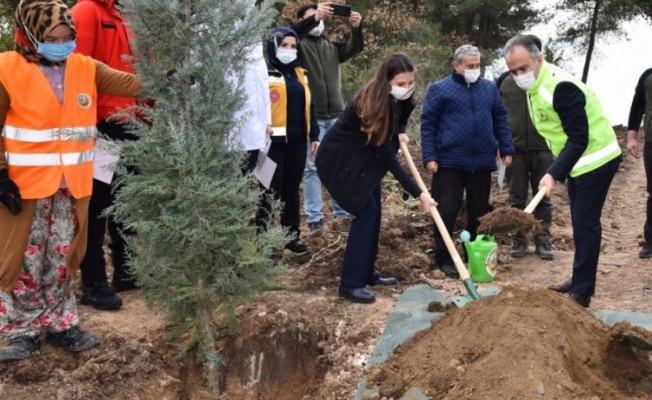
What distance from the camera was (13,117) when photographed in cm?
373

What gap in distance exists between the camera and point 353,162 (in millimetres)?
4934

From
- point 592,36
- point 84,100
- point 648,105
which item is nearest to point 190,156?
point 84,100

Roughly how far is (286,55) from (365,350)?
8.84 feet

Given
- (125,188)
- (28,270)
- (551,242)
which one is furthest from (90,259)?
(551,242)

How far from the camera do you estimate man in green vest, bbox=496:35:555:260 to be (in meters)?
6.55

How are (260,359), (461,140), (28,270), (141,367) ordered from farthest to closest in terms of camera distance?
(461,140) < (260,359) < (141,367) < (28,270)

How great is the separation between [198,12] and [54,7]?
78 centimetres

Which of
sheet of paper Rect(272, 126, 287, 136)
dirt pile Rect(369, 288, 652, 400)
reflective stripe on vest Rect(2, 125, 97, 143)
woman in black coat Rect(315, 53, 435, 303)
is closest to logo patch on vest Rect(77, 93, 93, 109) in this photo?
reflective stripe on vest Rect(2, 125, 97, 143)

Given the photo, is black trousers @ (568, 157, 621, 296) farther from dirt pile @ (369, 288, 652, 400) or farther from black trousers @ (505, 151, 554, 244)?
black trousers @ (505, 151, 554, 244)

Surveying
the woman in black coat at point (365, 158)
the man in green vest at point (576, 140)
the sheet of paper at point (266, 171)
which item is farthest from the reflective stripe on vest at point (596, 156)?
the sheet of paper at point (266, 171)

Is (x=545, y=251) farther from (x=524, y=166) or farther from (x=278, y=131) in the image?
(x=278, y=131)

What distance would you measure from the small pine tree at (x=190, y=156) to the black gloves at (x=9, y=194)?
524mm

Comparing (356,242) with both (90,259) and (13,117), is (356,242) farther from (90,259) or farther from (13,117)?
(13,117)

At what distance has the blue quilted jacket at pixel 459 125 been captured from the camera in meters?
5.72
